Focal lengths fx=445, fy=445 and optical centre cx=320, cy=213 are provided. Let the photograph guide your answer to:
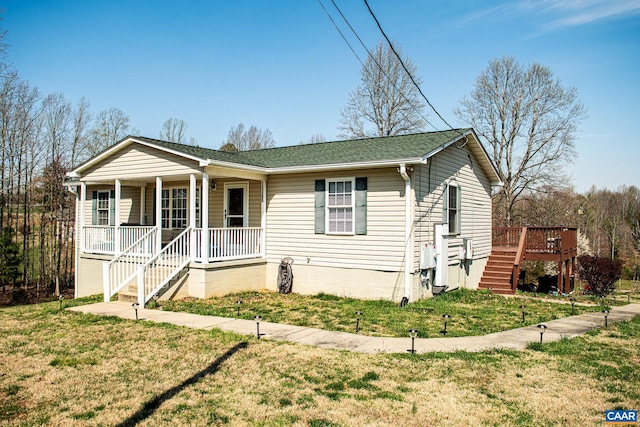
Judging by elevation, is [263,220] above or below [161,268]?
above

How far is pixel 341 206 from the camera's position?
39.8 feet

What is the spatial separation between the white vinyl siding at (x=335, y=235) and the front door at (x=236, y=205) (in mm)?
889

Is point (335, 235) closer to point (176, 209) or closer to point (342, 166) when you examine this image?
point (342, 166)

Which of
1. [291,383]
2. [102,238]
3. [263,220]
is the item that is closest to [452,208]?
[263,220]

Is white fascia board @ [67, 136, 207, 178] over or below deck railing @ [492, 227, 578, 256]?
over

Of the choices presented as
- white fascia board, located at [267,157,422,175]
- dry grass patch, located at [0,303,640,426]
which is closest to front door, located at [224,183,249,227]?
white fascia board, located at [267,157,422,175]

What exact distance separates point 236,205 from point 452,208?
6.79 m

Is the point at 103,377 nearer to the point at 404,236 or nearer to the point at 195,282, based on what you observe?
the point at 195,282

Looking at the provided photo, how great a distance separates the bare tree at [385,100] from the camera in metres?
29.2

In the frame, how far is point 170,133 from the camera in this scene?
37875 millimetres

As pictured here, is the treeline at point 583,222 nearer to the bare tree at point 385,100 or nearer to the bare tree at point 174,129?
the bare tree at point 385,100

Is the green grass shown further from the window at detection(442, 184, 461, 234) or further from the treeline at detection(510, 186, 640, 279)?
the treeline at detection(510, 186, 640, 279)

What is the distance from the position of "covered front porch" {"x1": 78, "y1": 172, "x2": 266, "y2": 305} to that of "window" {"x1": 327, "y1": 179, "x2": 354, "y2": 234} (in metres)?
2.31

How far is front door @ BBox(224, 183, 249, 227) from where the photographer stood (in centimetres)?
1398
